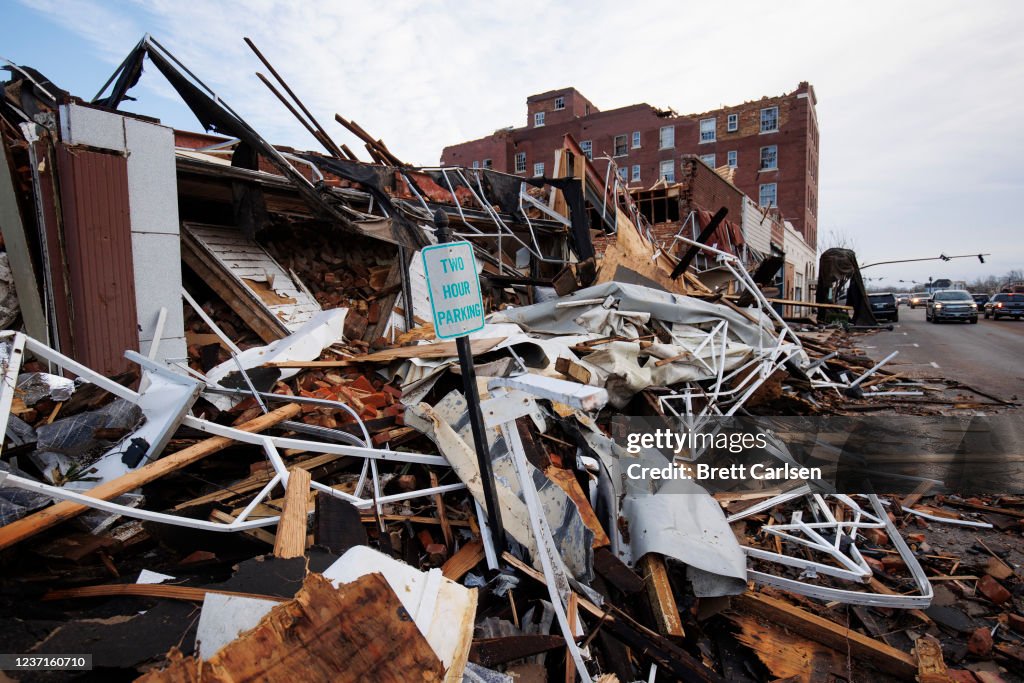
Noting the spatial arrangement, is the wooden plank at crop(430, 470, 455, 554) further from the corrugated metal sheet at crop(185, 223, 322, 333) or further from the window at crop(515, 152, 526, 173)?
the window at crop(515, 152, 526, 173)

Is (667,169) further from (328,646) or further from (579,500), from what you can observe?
(328,646)

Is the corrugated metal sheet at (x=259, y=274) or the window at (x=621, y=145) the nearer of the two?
the corrugated metal sheet at (x=259, y=274)

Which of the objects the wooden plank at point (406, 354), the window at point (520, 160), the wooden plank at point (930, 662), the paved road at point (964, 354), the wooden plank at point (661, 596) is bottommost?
the wooden plank at point (930, 662)

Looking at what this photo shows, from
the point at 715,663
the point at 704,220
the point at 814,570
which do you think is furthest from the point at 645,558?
the point at 704,220

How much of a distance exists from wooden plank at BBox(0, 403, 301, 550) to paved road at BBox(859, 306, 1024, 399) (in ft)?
35.1

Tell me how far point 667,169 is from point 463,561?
44664 mm

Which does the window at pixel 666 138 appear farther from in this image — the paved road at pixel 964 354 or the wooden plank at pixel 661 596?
the wooden plank at pixel 661 596

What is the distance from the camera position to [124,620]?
2066mm

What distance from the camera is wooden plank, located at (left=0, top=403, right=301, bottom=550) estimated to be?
2361mm

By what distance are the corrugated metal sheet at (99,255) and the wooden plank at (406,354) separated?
127 cm

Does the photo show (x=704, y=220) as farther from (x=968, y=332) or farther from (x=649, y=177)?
(x=649, y=177)

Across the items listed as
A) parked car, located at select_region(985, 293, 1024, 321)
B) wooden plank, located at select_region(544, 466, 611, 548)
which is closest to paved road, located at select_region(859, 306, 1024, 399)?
parked car, located at select_region(985, 293, 1024, 321)

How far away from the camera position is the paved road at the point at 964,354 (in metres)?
9.74

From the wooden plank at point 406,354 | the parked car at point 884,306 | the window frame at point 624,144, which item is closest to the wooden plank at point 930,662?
the wooden plank at point 406,354
